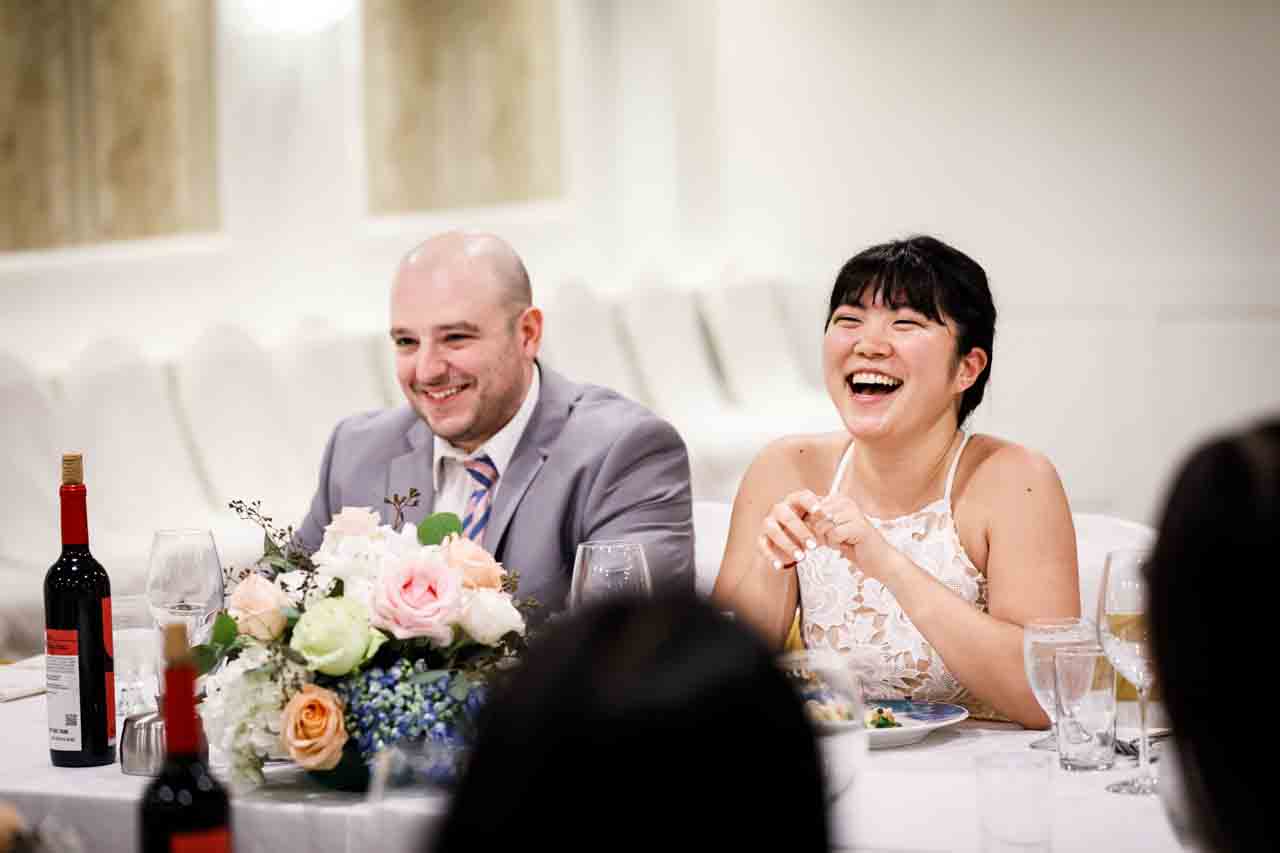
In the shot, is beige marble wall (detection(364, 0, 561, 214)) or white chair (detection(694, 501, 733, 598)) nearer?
white chair (detection(694, 501, 733, 598))

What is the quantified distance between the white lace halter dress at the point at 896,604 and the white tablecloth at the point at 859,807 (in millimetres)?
469

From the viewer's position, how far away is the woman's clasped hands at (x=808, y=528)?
6.79 ft

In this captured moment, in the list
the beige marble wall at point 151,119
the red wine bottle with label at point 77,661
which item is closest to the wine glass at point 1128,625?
the red wine bottle with label at point 77,661

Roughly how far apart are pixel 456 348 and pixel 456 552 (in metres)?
1.10

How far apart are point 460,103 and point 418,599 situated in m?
4.87

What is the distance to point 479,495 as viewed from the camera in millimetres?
2715

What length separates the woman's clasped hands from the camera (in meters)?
2.07

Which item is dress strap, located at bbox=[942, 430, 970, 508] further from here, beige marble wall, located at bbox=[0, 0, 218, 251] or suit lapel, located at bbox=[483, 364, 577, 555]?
beige marble wall, located at bbox=[0, 0, 218, 251]

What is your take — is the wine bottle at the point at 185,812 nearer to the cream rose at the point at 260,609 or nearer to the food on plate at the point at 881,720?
the cream rose at the point at 260,609

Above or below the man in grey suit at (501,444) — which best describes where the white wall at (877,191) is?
above

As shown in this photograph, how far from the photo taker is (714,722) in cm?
63

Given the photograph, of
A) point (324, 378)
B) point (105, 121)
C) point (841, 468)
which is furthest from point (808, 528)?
point (105, 121)

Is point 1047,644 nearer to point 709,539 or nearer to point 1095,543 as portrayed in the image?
point 1095,543

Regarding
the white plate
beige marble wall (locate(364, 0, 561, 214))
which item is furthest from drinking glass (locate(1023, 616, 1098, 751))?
beige marble wall (locate(364, 0, 561, 214))
